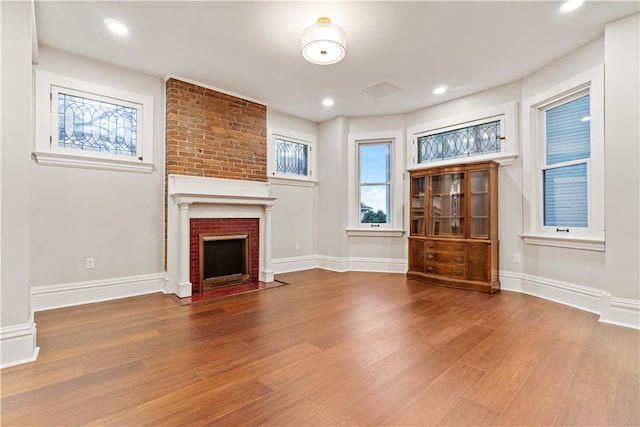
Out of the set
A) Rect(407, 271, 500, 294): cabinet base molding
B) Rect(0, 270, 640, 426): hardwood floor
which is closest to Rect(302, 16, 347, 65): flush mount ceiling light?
Rect(0, 270, 640, 426): hardwood floor

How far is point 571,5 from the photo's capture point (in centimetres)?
258

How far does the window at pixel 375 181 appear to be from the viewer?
5453 mm

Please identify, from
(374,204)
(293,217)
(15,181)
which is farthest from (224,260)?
(374,204)

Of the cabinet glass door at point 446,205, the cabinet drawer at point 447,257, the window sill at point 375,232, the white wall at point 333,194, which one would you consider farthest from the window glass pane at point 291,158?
the cabinet drawer at point 447,257

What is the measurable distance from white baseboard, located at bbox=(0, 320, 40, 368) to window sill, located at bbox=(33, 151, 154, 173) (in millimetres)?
1955

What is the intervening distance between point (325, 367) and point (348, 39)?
3.05 m

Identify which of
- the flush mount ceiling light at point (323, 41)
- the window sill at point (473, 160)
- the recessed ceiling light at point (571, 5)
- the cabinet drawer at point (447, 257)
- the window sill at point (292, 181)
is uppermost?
the recessed ceiling light at point (571, 5)

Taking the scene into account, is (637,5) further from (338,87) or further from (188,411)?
(188,411)

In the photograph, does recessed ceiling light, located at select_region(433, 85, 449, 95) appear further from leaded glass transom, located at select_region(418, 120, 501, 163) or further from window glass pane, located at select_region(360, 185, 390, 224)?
window glass pane, located at select_region(360, 185, 390, 224)

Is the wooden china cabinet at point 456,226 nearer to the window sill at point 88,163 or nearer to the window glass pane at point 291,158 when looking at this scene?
the window glass pane at point 291,158

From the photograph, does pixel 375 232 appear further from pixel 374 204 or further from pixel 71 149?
pixel 71 149

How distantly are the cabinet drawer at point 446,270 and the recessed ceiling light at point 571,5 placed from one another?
9.75 ft

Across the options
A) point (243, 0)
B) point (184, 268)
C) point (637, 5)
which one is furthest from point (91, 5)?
point (637, 5)

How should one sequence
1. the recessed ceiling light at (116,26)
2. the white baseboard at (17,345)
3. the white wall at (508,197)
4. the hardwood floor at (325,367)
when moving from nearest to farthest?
the hardwood floor at (325,367), the white baseboard at (17,345), the recessed ceiling light at (116,26), the white wall at (508,197)
